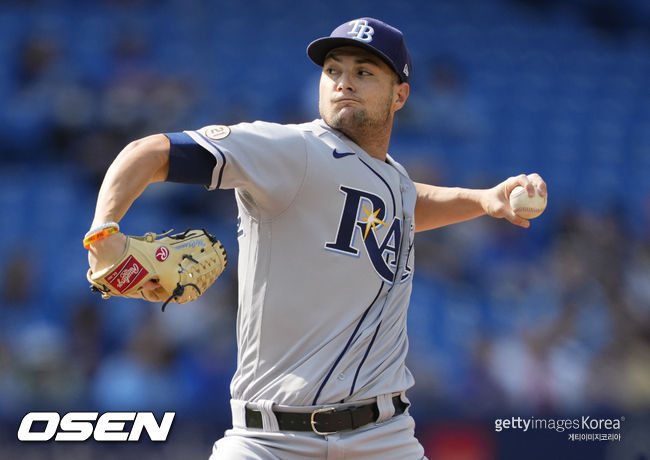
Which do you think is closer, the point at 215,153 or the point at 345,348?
the point at 215,153

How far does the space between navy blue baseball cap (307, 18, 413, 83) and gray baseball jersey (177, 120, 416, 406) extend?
1.25 ft

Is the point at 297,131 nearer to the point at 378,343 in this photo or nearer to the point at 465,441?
the point at 378,343

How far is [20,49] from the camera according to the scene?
9031 millimetres

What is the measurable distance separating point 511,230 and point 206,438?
12.5 feet

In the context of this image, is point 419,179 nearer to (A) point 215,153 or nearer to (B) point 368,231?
(B) point 368,231

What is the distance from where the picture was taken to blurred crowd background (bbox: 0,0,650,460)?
6273mm

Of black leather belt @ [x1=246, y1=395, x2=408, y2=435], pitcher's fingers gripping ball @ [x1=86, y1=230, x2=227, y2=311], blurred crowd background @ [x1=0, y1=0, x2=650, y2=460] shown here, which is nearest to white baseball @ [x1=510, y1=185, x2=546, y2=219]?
black leather belt @ [x1=246, y1=395, x2=408, y2=435]

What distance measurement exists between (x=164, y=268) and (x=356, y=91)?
1.03 meters

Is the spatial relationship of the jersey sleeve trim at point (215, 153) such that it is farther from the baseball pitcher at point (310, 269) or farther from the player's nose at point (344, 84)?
the player's nose at point (344, 84)

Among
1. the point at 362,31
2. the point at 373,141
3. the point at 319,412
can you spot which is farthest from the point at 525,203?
the point at 319,412

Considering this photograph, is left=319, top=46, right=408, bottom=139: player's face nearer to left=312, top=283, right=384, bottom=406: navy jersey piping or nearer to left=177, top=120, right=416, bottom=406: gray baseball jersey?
left=177, top=120, right=416, bottom=406: gray baseball jersey

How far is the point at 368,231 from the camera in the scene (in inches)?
111

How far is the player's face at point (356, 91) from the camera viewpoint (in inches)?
117

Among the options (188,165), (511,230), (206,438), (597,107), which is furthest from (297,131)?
(597,107)
